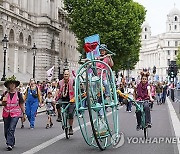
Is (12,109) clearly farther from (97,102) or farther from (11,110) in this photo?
(97,102)

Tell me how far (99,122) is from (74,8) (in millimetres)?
41253

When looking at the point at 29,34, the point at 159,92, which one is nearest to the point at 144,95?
the point at 159,92

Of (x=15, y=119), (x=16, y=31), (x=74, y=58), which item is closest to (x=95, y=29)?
(x=16, y=31)

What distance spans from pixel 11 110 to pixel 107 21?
38.9 meters

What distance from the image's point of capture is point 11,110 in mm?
13023

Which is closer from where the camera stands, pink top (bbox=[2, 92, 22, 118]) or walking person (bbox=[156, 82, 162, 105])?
pink top (bbox=[2, 92, 22, 118])

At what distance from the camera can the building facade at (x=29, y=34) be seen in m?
48.9

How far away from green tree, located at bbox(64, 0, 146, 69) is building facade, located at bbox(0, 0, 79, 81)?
5.12 metres

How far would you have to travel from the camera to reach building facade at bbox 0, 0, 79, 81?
48.9 m

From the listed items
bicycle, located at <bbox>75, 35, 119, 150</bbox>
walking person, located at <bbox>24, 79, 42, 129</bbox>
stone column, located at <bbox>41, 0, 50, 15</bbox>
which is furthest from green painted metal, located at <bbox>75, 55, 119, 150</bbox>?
stone column, located at <bbox>41, 0, 50, 15</bbox>

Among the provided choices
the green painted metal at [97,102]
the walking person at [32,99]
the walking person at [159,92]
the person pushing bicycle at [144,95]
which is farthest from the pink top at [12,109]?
the walking person at [159,92]

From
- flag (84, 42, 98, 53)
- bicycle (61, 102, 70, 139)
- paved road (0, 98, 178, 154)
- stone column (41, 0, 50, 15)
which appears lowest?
paved road (0, 98, 178, 154)

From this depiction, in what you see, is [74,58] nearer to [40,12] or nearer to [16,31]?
[40,12]

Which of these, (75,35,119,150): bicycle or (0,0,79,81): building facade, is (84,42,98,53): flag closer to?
(75,35,119,150): bicycle
